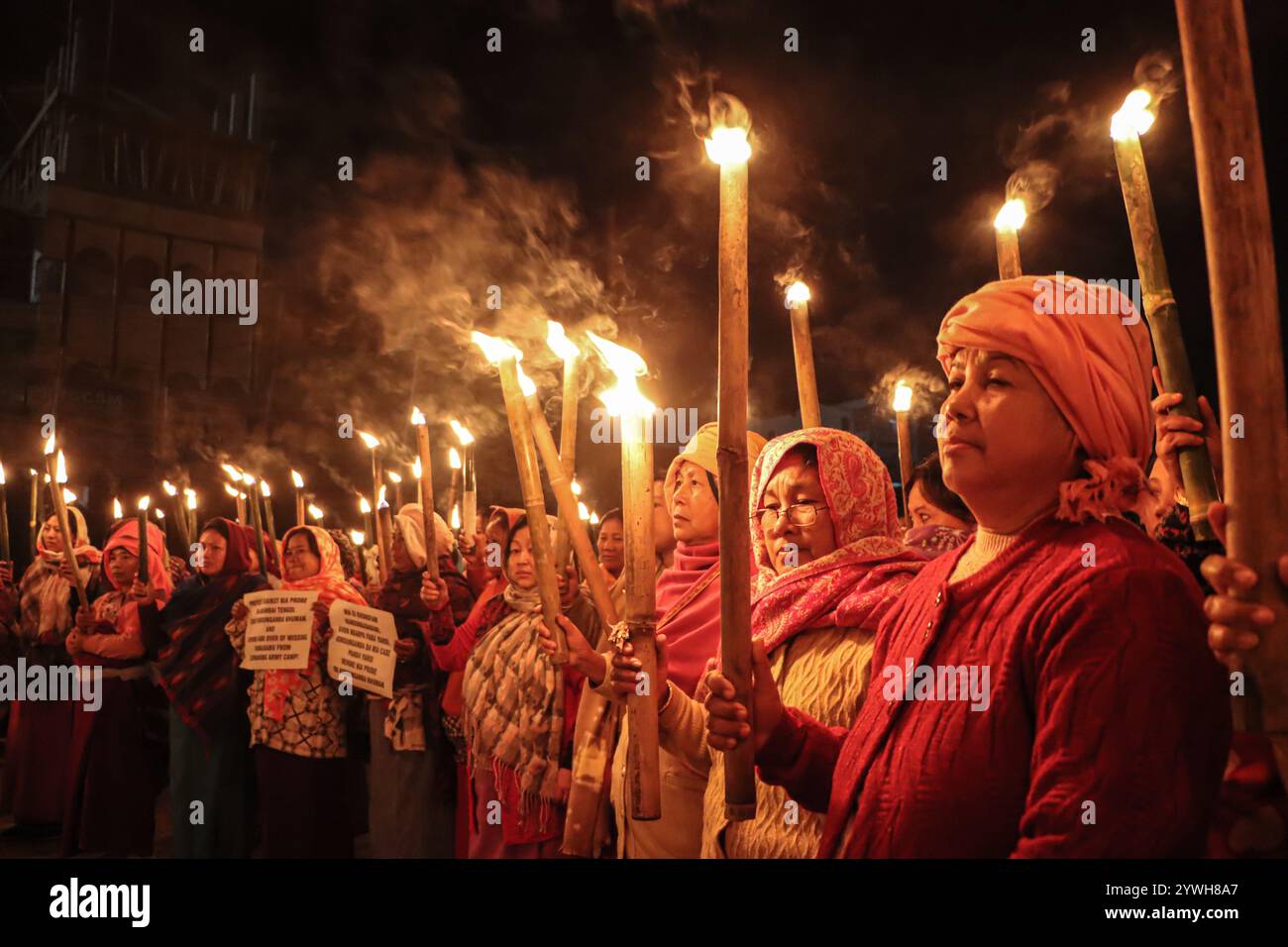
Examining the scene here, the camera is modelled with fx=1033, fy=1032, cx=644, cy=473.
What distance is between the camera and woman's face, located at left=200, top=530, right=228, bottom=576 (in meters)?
5.14

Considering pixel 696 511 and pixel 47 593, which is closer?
pixel 696 511

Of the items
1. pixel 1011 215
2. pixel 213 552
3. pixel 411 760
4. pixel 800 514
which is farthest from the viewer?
pixel 213 552

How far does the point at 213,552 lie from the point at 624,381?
3.71 metres

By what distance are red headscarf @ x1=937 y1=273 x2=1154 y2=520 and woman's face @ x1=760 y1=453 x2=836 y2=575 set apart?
81cm

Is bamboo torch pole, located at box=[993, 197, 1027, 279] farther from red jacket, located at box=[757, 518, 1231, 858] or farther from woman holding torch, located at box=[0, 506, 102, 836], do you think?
woman holding torch, located at box=[0, 506, 102, 836]

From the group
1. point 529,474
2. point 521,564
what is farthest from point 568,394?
point 521,564

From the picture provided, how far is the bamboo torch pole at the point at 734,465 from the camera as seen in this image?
5.75 ft

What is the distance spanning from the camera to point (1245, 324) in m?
1.39

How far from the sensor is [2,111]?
5.36m

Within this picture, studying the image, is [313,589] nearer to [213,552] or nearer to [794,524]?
[213,552]

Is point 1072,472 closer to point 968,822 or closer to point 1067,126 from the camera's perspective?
point 968,822
